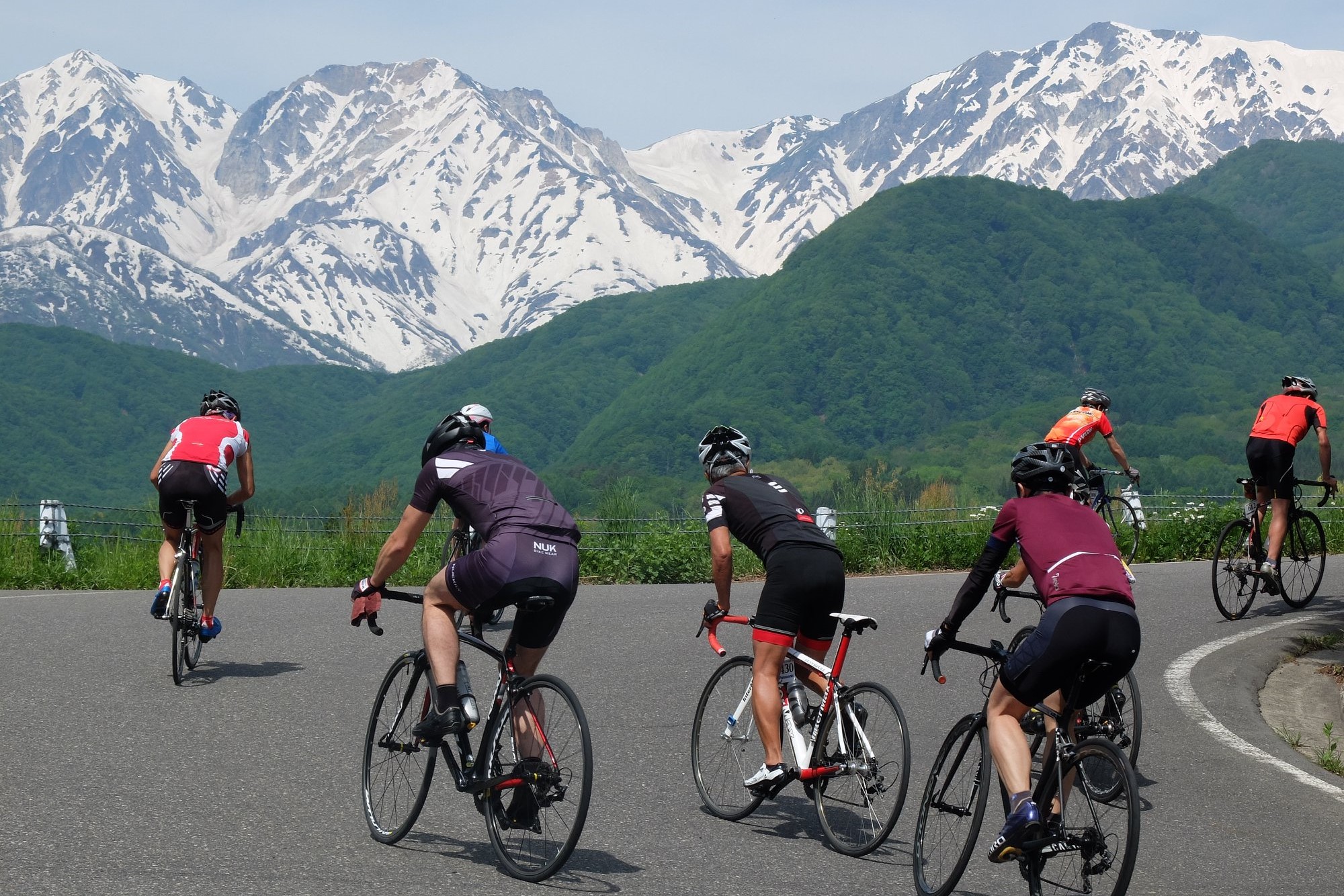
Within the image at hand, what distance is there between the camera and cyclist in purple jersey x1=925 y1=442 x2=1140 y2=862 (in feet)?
15.8

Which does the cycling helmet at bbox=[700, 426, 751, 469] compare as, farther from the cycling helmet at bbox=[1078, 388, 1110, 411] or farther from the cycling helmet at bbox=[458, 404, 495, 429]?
the cycling helmet at bbox=[1078, 388, 1110, 411]

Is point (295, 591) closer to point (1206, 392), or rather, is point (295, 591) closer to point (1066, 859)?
point (1066, 859)

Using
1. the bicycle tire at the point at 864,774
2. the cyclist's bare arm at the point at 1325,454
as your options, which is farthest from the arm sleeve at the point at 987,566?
the cyclist's bare arm at the point at 1325,454

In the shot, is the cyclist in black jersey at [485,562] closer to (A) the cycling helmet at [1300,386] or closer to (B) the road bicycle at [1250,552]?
(B) the road bicycle at [1250,552]

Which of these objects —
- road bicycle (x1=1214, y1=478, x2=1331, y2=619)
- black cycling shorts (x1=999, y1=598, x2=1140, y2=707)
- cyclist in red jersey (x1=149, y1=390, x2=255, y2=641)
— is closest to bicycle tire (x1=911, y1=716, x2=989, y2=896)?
black cycling shorts (x1=999, y1=598, x2=1140, y2=707)

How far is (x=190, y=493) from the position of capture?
29.6 feet

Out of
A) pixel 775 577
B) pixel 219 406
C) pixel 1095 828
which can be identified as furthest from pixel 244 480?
pixel 1095 828

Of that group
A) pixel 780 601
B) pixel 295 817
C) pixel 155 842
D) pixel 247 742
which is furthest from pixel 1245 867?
pixel 247 742

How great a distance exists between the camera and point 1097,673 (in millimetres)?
4938

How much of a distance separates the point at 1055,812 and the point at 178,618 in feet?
A: 18.9

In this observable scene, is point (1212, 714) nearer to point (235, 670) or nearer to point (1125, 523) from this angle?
point (235, 670)

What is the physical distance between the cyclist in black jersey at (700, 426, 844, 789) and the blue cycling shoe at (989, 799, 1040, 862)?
1.32 metres

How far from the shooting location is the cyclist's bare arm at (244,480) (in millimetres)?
9281

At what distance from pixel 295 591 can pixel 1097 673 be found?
1004cm
